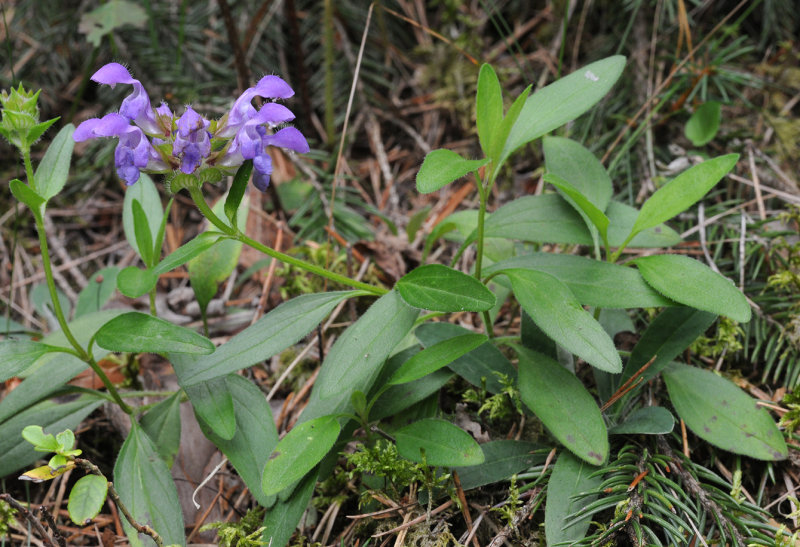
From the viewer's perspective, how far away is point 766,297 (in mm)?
1818

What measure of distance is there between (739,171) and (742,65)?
59cm

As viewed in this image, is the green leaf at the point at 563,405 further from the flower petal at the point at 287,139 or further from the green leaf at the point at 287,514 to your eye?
the flower petal at the point at 287,139

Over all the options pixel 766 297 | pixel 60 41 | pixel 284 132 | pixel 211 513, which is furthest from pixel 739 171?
pixel 60 41

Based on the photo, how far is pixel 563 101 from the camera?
1636 mm

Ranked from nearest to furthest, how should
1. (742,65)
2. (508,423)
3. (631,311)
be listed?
(508,423) < (631,311) < (742,65)

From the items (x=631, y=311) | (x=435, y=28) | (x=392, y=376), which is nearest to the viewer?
(x=392, y=376)

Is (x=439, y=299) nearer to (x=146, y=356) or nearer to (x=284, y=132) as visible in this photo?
(x=284, y=132)

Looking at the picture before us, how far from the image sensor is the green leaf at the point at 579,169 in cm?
176

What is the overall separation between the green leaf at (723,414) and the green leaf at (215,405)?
1.05 m

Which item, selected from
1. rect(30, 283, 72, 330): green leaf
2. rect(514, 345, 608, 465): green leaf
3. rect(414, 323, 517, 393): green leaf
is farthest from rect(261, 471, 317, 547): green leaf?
rect(30, 283, 72, 330): green leaf

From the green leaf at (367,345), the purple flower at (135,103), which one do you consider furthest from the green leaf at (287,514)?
the purple flower at (135,103)

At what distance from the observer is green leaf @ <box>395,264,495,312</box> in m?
1.36

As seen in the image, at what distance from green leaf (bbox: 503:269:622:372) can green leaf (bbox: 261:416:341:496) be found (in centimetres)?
51

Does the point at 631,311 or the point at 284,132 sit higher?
the point at 284,132
